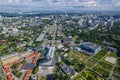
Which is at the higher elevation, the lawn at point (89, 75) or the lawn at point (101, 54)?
the lawn at point (101, 54)

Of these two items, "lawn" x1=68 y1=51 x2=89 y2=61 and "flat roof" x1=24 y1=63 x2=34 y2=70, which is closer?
"flat roof" x1=24 y1=63 x2=34 y2=70

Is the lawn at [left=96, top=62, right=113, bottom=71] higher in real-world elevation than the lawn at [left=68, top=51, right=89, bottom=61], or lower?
lower

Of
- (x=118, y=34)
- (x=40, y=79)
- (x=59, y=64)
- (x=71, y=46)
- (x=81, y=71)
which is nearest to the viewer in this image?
(x=40, y=79)

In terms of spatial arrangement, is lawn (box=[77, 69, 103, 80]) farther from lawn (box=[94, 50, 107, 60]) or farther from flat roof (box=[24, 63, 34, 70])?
flat roof (box=[24, 63, 34, 70])

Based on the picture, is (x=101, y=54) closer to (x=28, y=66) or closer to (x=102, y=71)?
(x=102, y=71)

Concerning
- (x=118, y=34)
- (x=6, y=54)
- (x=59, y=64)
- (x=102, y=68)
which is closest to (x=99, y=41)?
(x=118, y=34)

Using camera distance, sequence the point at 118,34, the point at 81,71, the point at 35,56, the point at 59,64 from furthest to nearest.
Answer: the point at 118,34 < the point at 35,56 < the point at 59,64 < the point at 81,71

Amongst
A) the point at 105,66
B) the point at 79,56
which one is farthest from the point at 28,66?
the point at 105,66

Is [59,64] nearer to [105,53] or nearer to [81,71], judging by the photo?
[81,71]

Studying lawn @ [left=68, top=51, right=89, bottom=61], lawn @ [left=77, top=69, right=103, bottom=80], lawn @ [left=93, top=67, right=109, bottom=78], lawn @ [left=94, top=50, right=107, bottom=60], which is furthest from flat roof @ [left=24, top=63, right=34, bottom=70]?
lawn @ [left=94, top=50, right=107, bottom=60]

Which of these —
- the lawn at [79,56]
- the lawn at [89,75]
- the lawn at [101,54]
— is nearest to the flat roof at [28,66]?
the lawn at [89,75]

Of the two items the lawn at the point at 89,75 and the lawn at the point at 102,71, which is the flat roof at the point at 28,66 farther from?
the lawn at the point at 102,71
